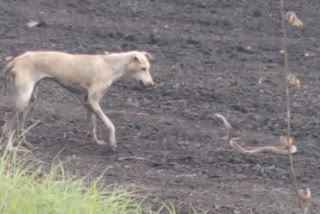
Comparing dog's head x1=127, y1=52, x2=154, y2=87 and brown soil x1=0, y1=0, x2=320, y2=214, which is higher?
dog's head x1=127, y1=52, x2=154, y2=87

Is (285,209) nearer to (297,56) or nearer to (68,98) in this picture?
(68,98)

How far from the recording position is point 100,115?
9.02 metres

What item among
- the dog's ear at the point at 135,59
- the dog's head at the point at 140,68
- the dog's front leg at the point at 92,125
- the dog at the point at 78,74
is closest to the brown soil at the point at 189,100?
the dog's front leg at the point at 92,125

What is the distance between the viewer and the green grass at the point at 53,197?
660 centimetres

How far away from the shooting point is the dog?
351 inches

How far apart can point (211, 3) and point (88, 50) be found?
8.20ft

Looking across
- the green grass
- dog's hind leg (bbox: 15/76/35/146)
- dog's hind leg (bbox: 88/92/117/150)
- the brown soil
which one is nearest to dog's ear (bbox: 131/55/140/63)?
dog's hind leg (bbox: 88/92/117/150)

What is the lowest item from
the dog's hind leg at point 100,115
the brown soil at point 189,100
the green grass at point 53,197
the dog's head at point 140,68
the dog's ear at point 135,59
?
the brown soil at point 189,100

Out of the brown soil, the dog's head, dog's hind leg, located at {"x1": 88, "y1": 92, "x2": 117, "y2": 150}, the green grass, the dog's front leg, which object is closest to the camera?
the green grass

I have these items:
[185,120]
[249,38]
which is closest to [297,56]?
[249,38]

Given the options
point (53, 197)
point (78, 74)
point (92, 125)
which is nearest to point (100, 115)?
point (92, 125)

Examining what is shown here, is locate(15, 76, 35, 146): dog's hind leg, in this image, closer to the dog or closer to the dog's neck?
the dog

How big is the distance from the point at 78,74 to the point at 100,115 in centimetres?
34

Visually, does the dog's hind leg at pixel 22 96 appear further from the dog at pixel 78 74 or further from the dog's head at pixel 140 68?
the dog's head at pixel 140 68
